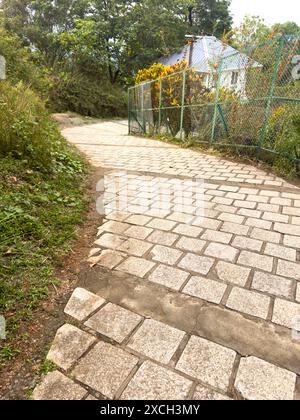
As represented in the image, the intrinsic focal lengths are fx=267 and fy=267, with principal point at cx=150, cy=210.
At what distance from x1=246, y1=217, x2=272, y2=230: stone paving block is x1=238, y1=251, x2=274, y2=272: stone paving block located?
0.59 metres

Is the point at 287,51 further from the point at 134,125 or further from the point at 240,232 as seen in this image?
the point at 134,125

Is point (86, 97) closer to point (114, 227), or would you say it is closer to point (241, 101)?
point (241, 101)

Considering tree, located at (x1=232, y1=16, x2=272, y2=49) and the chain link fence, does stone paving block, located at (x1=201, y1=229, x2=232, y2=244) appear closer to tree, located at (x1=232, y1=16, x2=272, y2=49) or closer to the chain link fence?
the chain link fence

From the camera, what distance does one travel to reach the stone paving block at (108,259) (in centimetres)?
219

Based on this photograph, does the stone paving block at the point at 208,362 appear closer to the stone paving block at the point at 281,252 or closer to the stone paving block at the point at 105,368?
the stone paving block at the point at 105,368

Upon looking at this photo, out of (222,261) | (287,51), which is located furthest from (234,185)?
(287,51)

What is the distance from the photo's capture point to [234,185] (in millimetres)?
4113

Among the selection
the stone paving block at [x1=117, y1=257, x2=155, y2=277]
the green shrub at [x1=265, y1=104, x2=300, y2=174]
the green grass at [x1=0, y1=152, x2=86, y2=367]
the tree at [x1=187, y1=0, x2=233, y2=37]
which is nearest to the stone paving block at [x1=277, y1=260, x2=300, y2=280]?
the stone paving block at [x1=117, y1=257, x2=155, y2=277]

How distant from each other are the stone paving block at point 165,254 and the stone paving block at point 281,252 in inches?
30.8

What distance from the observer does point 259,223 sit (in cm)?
286

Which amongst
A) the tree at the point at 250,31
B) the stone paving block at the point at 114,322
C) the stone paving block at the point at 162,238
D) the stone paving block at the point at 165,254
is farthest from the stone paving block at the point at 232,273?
the tree at the point at 250,31

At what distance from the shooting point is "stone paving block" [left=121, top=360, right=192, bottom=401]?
1.21m

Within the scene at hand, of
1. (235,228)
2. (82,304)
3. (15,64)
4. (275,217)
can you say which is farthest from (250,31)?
(15,64)

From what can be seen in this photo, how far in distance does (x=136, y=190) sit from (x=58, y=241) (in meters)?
1.74
